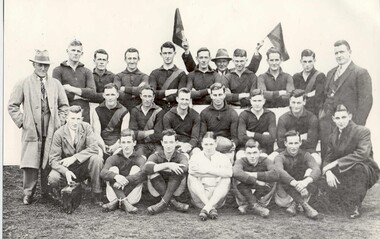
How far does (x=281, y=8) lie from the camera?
14.8ft

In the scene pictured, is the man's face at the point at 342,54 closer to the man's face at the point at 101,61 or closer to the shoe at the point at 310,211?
the shoe at the point at 310,211

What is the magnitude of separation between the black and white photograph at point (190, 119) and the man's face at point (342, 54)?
0.01 meters

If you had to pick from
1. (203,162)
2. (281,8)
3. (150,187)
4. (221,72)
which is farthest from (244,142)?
(281,8)

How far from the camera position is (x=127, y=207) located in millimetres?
4301

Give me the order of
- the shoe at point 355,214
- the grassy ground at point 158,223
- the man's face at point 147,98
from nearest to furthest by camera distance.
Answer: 1. the grassy ground at point 158,223
2. the shoe at point 355,214
3. the man's face at point 147,98

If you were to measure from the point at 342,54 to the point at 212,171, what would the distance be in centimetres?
171

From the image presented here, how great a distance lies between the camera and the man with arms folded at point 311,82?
175 inches

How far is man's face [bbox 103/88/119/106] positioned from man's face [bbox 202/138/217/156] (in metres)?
0.95

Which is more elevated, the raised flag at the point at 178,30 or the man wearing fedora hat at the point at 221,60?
the raised flag at the point at 178,30

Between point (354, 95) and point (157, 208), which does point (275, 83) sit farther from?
point (157, 208)

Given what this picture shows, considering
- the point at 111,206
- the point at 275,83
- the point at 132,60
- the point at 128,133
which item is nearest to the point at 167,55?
the point at 132,60

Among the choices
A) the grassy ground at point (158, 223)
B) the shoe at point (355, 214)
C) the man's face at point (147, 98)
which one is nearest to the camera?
the grassy ground at point (158, 223)

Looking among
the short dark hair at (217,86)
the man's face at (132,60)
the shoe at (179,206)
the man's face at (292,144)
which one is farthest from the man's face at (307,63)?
the shoe at (179,206)

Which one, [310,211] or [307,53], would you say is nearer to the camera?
[310,211]
